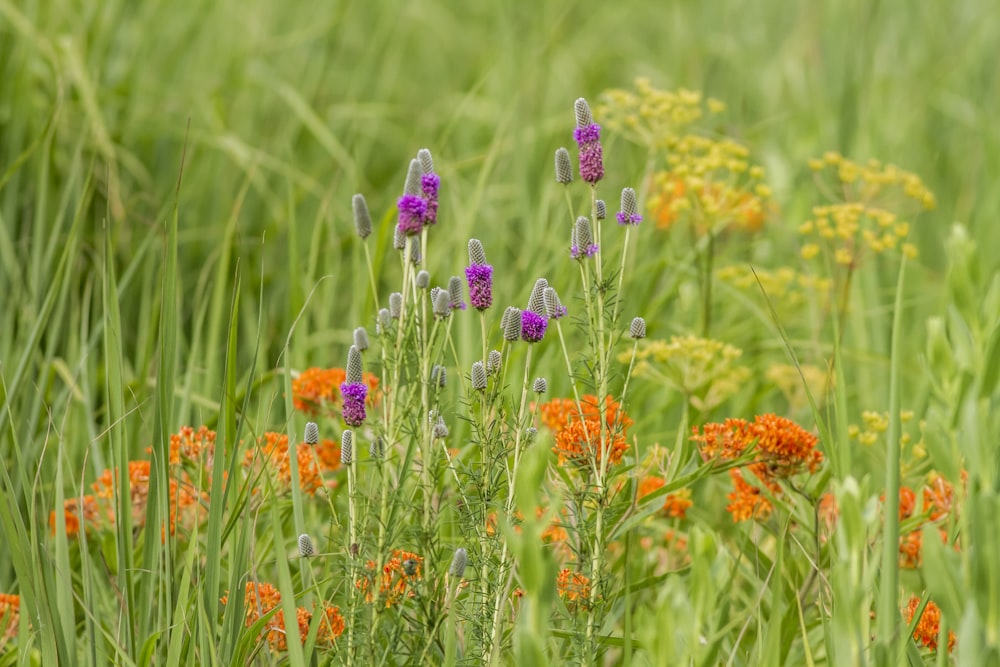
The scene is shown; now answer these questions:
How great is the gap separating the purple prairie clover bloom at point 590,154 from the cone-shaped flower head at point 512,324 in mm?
215

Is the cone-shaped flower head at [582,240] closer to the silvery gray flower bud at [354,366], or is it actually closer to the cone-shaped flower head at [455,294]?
the cone-shaped flower head at [455,294]

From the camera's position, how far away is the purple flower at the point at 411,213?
137 cm

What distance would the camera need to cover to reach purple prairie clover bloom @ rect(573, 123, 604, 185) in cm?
148

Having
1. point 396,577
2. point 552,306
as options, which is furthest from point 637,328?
point 396,577

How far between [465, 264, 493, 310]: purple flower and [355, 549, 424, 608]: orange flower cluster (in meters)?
0.34

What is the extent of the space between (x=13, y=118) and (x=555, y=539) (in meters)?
2.33

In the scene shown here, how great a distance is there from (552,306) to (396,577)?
1.41 feet

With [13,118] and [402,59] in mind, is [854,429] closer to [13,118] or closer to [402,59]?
[13,118]

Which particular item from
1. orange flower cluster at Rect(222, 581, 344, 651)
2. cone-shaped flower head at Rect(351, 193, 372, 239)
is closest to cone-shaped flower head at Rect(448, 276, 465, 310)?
cone-shaped flower head at Rect(351, 193, 372, 239)

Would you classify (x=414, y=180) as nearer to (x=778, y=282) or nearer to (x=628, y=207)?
(x=628, y=207)

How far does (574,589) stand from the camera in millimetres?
1608

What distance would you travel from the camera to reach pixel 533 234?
309 cm

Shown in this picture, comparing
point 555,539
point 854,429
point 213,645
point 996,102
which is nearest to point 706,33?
point 996,102

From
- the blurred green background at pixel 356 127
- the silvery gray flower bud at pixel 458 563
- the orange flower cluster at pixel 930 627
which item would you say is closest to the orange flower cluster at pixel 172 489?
the blurred green background at pixel 356 127
